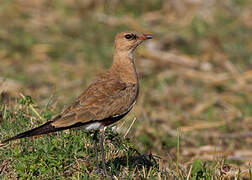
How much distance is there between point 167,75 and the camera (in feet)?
31.4

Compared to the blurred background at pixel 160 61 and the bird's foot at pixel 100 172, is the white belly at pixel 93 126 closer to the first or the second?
the bird's foot at pixel 100 172

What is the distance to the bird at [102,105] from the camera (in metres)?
4.49

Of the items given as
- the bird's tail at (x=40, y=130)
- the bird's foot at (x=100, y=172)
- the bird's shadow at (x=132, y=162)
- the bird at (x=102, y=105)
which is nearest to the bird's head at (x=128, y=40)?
the bird at (x=102, y=105)

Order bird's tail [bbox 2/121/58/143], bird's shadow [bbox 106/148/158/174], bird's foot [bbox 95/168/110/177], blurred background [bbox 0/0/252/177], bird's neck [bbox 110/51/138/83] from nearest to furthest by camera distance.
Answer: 1. bird's tail [bbox 2/121/58/143]
2. bird's foot [bbox 95/168/110/177]
3. bird's shadow [bbox 106/148/158/174]
4. bird's neck [bbox 110/51/138/83]
5. blurred background [bbox 0/0/252/177]

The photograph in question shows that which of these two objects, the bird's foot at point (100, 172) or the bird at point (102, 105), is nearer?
the bird at point (102, 105)

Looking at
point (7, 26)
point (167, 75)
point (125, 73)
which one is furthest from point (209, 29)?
point (125, 73)

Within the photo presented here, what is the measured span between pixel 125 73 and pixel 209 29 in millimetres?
5932

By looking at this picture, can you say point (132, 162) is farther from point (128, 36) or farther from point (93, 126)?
point (128, 36)

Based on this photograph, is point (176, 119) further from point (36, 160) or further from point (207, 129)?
point (36, 160)

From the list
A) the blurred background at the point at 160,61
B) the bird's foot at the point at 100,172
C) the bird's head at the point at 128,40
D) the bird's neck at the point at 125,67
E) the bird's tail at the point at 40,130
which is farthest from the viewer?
the blurred background at the point at 160,61

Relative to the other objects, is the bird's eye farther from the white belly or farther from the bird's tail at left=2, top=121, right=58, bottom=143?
the bird's tail at left=2, top=121, right=58, bottom=143

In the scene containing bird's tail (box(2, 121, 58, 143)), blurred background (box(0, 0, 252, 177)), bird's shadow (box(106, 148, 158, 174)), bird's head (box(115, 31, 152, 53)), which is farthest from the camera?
blurred background (box(0, 0, 252, 177))

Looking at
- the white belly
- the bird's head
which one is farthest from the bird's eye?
the white belly

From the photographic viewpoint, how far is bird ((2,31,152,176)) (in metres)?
4.49
